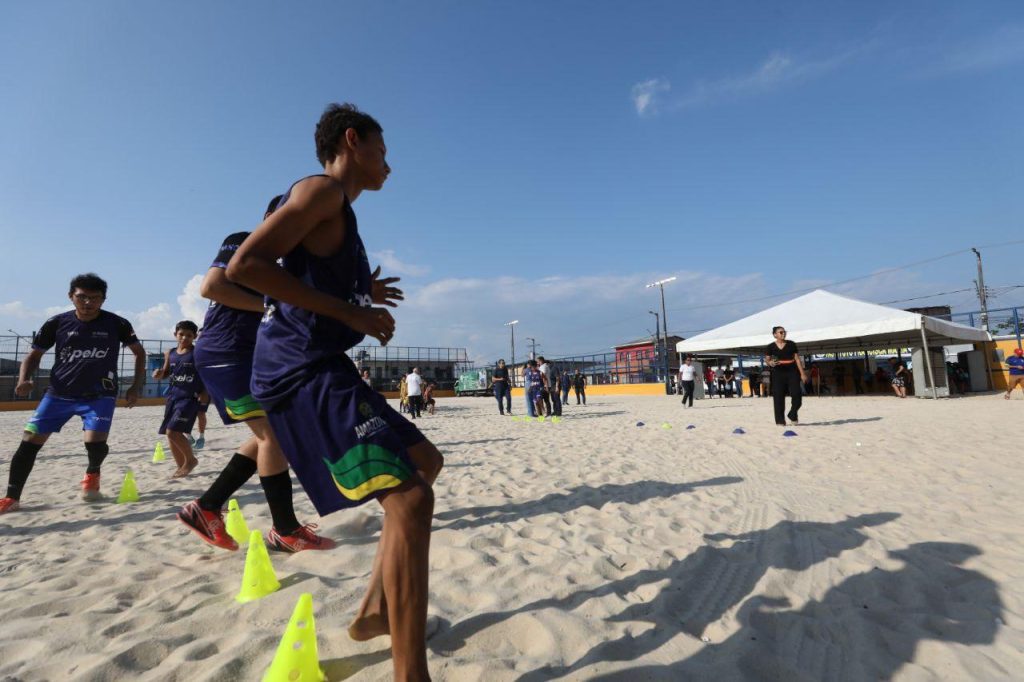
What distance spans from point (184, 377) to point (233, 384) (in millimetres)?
3258

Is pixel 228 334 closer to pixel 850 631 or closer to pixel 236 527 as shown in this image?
pixel 236 527

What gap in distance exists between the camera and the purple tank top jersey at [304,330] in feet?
4.87

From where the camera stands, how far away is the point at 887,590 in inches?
85.7

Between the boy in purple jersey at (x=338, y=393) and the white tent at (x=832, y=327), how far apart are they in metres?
16.7

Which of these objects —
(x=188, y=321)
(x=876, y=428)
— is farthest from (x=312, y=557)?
(x=876, y=428)

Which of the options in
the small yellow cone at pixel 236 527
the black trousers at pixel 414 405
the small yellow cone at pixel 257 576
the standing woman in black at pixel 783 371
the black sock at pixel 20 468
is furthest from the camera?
the black trousers at pixel 414 405

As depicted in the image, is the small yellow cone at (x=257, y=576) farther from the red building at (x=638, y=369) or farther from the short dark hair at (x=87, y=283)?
the red building at (x=638, y=369)

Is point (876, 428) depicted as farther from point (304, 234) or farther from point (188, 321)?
point (188, 321)

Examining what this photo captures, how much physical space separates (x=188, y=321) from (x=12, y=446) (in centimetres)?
625

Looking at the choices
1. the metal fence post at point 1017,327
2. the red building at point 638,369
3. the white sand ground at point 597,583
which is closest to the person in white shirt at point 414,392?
the white sand ground at point 597,583

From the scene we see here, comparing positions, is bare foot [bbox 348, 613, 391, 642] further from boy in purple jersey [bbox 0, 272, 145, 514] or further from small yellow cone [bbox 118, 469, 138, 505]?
small yellow cone [bbox 118, 469, 138, 505]

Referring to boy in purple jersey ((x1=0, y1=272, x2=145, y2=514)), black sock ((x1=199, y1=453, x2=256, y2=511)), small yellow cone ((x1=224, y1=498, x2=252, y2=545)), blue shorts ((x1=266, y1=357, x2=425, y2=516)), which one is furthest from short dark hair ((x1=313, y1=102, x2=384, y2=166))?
boy in purple jersey ((x1=0, y1=272, x2=145, y2=514))

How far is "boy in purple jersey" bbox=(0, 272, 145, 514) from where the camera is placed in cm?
380

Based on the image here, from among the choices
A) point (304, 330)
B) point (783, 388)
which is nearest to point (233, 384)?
point (304, 330)
